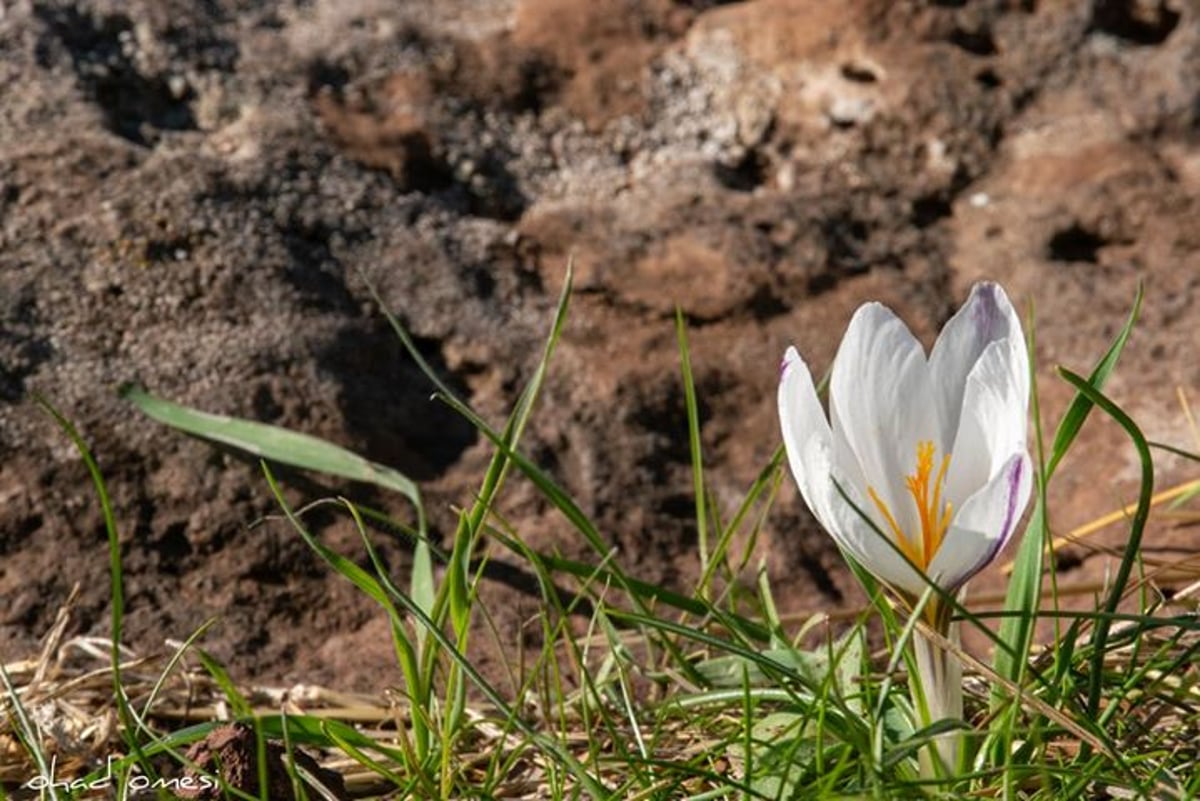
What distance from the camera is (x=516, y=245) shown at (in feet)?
8.17

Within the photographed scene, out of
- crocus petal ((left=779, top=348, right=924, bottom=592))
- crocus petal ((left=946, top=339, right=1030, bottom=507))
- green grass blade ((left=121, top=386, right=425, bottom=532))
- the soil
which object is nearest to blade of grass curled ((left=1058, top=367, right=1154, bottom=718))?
crocus petal ((left=946, top=339, right=1030, bottom=507))

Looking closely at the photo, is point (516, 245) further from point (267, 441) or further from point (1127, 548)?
point (1127, 548)

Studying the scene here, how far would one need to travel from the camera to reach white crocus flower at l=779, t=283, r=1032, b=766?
125 cm

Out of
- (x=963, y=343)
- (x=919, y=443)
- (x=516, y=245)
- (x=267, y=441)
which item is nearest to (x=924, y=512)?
(x=919, y=443)

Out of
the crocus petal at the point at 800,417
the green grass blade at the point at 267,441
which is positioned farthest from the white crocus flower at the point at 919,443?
the green grass blade at the point at 267,441

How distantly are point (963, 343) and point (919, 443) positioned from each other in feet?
0.39

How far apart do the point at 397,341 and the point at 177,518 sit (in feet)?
1.43

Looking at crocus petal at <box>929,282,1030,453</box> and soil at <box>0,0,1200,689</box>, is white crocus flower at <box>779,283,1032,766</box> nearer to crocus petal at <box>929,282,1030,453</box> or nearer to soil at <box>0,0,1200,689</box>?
crocus petal at <box>929,282,1030,453</box>

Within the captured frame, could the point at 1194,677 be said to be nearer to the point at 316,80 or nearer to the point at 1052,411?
the point at 1052,411

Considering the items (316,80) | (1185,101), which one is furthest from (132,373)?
(1185,101)

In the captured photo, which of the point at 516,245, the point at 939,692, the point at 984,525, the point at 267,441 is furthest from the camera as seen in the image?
the point at 516,245

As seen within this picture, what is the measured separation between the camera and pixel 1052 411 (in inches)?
91.0

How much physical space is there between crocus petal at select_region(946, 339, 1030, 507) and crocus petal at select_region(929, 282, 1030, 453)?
2 centimetres

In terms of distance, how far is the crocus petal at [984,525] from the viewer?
3.93 ft
